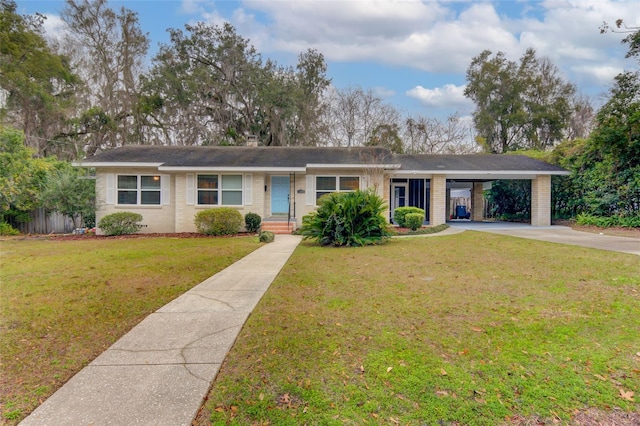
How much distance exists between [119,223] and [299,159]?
319 inches

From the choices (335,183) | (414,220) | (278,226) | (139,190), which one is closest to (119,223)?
(139,190)

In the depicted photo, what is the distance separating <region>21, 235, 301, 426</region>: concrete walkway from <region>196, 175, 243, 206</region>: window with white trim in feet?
33.9

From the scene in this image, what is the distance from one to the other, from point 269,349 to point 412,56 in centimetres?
1887

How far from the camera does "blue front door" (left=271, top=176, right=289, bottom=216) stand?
1554 centimetres

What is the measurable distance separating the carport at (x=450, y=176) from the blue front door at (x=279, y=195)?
197 inches

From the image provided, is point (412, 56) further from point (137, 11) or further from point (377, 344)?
point (137, 11)

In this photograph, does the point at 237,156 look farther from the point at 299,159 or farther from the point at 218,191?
the point at 299,159

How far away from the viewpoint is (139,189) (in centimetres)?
1482

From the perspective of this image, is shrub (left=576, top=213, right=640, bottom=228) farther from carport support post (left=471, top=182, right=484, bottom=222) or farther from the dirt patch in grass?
the dirt patch in grass

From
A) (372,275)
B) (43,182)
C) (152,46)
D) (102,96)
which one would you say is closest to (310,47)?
(152,46)

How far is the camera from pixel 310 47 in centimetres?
2825

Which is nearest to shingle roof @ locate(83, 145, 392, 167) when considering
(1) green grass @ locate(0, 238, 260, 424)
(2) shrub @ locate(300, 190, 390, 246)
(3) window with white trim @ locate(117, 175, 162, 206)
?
(3) window with white trim @ locate(117, 175, 162, 206)

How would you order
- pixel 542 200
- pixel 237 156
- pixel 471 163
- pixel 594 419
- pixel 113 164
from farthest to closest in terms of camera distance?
→ pixel 471 163 < pixel 237 156 < pixel 542 200 < pixel 113 164 < pixel 594 419

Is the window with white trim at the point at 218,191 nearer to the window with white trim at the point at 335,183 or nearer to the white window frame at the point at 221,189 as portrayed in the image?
the white window frame at the point at 221,189
